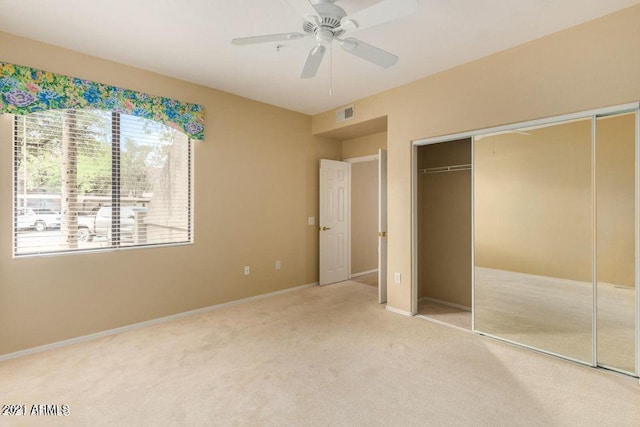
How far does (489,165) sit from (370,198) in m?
3.16

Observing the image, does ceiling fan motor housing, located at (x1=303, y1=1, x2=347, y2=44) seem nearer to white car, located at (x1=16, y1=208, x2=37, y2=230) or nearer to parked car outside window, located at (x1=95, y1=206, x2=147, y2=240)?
parked car outside window, located at (x1=95, y1=206, x2=147, y2=240)

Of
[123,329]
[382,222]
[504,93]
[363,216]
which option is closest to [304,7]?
[504,93]

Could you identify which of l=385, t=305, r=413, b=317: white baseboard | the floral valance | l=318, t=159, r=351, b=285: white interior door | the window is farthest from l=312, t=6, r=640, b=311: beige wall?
the window

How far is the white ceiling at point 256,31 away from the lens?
2.24 meters

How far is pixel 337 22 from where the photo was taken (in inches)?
77.7

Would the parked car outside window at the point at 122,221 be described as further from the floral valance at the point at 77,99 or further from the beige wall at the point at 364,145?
the beige wall at the point at 364,145

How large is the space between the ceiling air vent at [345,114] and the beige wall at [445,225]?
3.65 ft

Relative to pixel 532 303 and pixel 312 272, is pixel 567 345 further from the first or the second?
pixel 312 272

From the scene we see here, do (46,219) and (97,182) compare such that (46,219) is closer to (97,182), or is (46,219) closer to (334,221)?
(97,182)

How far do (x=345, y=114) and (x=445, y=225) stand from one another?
2.13 metres

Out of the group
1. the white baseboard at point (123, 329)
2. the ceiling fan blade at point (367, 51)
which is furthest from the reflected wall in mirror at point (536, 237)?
the white baseboard at point (123, 329)

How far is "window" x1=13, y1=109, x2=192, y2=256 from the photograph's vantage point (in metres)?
2.77

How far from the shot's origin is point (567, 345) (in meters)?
2.63

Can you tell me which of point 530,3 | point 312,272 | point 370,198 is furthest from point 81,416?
point 370,198
